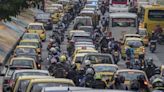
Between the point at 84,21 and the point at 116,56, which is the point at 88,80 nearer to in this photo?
the point at 116,56

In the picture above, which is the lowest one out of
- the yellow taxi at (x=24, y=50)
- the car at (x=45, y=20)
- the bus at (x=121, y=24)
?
the car at (x=45, y=20)

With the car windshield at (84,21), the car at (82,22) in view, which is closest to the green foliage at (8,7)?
the car at (82,22)

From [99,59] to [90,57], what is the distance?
389 mm

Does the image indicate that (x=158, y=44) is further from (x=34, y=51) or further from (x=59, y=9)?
(x=59, y=9)

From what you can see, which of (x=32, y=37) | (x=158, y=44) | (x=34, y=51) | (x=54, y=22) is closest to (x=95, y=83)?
(x=34, y=51)

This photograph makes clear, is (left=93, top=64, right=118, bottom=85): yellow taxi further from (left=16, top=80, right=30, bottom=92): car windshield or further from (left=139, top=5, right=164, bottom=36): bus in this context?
(left=139, top=5, right=164, bottom=36): bus

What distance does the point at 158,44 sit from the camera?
177 ft

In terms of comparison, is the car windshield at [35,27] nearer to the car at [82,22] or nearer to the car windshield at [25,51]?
the car at [82,22]

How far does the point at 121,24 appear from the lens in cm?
5059

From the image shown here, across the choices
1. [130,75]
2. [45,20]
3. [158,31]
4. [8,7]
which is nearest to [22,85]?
[130,75]

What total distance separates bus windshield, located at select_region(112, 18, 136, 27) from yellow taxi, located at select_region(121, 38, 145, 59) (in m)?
6.92

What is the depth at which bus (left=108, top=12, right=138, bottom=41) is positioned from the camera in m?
50.5

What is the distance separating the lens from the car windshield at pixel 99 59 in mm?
28875

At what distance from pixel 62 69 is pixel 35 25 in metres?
31.0
